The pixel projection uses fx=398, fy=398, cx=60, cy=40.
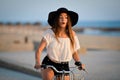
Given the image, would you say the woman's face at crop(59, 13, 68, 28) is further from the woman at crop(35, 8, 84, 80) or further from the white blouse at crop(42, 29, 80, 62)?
the white blouse at crop(42, 29, 80, 62)

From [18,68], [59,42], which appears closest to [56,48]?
[59,42]

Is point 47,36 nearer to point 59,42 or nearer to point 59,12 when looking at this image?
point 59,42

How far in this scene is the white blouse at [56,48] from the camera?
144 inches

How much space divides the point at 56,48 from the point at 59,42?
6 centimetres

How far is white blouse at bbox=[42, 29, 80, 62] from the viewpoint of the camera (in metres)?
3.66

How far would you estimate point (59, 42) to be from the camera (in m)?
3.68

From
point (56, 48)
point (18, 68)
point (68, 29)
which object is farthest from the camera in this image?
point (18, 68)

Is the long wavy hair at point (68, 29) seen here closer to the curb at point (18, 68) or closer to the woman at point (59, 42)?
the woman at point (59, 42)

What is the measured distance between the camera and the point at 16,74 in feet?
26.6

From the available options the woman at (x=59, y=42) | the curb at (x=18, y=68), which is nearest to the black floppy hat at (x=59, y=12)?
the woman at (x=59, y=42)

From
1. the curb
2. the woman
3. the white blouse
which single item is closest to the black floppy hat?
the woman

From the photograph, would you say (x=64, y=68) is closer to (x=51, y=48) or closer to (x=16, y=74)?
(x=51, y=48)

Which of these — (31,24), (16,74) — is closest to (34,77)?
(16,74)

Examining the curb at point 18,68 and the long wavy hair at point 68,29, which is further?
the curb at point 18,68
